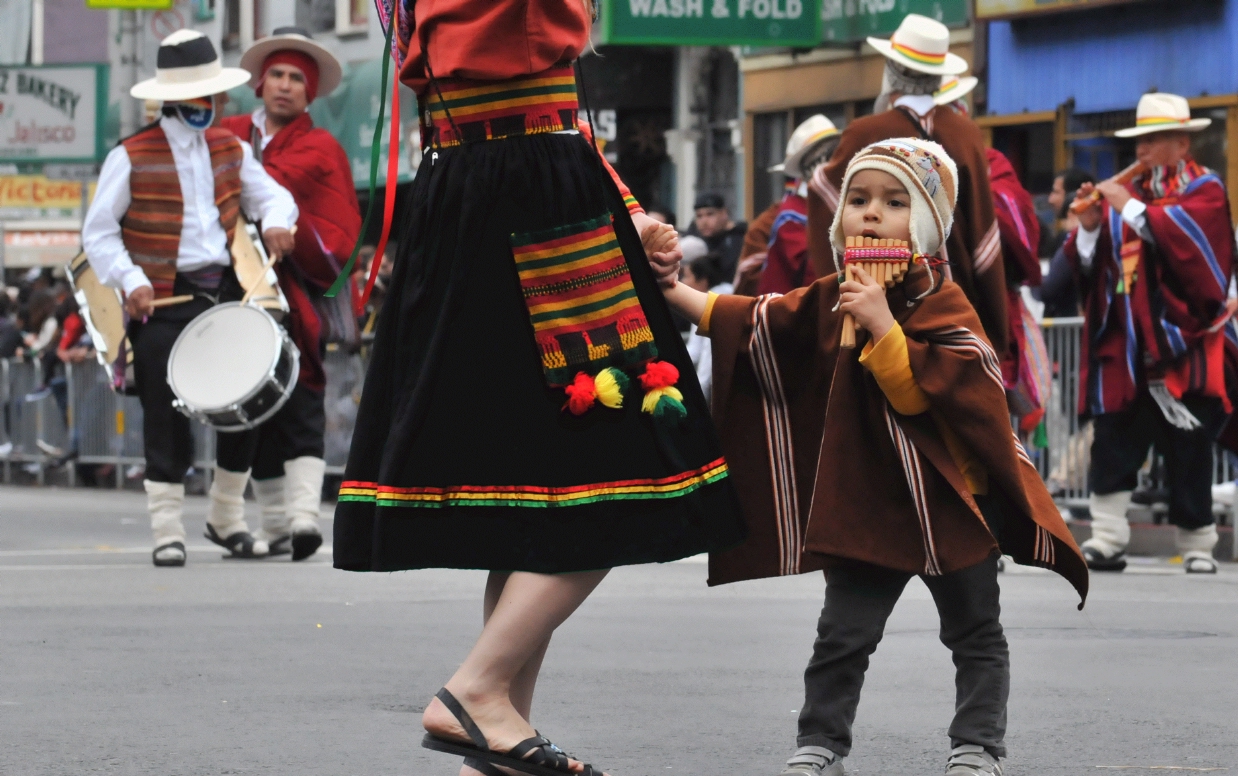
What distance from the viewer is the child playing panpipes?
5203 mm

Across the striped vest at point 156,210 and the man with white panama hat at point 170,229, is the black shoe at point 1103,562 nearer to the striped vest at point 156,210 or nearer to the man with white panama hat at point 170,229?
the man with white panama hat at point 170,229

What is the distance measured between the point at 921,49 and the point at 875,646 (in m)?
4.75

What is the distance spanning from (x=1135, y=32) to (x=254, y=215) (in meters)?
11.2

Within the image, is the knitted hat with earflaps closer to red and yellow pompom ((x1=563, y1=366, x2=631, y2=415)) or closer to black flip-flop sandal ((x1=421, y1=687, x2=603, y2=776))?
red and yellow pompom ((x1=563, y1=366, x2=631, y2=415))

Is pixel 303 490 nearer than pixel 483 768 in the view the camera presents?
No

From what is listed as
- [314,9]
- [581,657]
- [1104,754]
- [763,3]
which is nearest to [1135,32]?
[763,3]

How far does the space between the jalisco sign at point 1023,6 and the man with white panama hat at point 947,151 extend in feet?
36.9

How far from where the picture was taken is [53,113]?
2830 centimetres

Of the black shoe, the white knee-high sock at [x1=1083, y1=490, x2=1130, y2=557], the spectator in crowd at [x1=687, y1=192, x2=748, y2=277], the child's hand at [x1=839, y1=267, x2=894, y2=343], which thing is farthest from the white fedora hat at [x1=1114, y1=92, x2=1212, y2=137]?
the child's hand at [x1=839, y1=267, x2=894, y2=343]

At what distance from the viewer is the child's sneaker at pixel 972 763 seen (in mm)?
5267

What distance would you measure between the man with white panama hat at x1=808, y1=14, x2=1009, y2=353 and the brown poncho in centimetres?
361

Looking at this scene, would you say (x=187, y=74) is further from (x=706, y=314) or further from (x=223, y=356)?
(x=706, y=314)

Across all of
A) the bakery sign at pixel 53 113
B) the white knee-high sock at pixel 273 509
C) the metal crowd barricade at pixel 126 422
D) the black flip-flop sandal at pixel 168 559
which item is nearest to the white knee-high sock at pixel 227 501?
the white knee-high sock at pixel 273 509

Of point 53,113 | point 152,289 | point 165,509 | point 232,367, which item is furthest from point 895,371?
point 53,113
